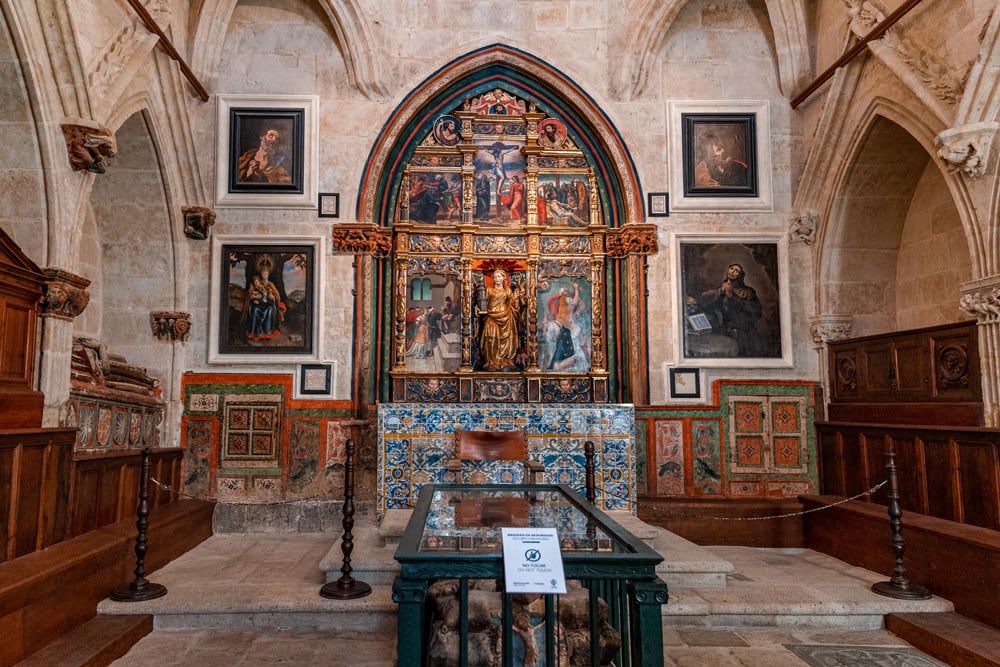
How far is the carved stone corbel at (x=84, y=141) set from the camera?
596 cm

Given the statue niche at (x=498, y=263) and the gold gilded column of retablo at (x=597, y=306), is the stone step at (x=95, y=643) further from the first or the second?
the gold gilded column of retablo at (x=597, y=306)

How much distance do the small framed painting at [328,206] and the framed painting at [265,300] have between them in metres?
0.35

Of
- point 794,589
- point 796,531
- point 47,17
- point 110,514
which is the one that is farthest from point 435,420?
point 47,17

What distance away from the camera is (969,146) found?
6.11 meters

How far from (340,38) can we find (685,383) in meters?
6.26

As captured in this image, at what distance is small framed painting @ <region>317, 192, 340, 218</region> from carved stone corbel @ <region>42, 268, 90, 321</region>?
11.0 ft

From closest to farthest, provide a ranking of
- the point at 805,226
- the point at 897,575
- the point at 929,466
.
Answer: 1. the point at 897,575
2. the point at 929,466
3. the point at 805,226

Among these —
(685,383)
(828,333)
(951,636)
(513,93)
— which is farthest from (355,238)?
(951,636)

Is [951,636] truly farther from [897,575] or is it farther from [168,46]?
[168,46]

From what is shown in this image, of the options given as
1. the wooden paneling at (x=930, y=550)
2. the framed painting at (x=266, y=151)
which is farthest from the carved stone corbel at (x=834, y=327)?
the framed painting at (x=266, y=151)

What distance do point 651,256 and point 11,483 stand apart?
7.17 metres

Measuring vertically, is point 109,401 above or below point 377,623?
above

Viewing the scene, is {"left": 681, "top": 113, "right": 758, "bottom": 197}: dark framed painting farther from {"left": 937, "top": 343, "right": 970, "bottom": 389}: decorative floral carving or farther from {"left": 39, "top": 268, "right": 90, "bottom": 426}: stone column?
{"left": 39, "top": 268, "right": 90, "bottom": 426}: stone column

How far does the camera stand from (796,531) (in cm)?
818
